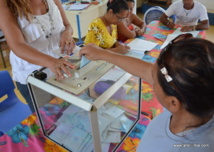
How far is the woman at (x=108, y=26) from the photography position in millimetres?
1894

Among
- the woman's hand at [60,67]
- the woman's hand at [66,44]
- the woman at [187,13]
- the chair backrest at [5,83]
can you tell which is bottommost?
the chair backrest at [5,83]

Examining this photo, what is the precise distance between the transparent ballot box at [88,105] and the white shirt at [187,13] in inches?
79.9

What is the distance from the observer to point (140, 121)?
3.58ft

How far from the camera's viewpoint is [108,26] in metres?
2.07

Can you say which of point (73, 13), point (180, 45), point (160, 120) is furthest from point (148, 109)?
point (73, 13)

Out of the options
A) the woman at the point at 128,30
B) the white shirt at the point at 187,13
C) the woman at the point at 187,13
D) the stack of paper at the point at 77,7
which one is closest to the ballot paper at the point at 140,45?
the woman at the point at 128,30

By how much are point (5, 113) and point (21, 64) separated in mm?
630

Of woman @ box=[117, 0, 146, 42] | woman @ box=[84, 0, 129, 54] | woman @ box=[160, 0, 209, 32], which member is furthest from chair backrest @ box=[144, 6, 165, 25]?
woman @ box=[84, 0, 129, 54]

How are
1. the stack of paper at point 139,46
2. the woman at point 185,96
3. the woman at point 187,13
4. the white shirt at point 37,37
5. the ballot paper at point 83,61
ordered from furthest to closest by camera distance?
1. the woman at point 187,13
2. the stack of paper at point 139,46
3. the white shirt at point 37,37
4. the ballot paper at point 83,61
5. the woman at point 185,96

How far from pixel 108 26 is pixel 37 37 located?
1.07 meters

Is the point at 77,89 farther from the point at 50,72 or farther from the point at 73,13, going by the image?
the point at 73,13

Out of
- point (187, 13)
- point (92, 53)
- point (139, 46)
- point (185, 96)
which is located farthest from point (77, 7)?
point (185, 96)

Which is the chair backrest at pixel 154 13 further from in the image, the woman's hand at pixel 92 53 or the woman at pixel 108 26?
the woman's hand at pixel 92 53

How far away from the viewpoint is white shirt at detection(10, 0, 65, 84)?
1096mm
